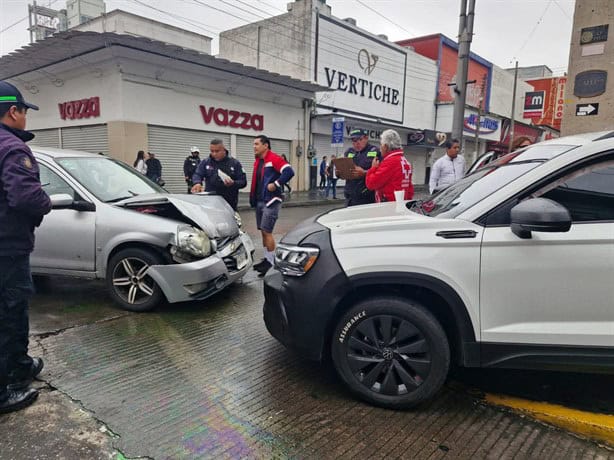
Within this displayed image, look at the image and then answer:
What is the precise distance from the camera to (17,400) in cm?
252

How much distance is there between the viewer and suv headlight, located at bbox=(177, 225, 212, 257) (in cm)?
403

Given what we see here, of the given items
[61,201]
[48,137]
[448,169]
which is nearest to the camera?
[61,201]

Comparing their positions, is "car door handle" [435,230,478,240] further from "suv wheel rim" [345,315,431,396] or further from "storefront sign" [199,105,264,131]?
"storefront sign" [199,105,264,131]

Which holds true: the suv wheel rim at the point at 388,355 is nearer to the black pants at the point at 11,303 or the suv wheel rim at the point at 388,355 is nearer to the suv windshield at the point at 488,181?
the suv windshield at the point at 488,181

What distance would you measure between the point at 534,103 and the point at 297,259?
39218 mm

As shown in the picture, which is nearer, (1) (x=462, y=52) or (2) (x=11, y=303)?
(2) (x=11, y=303)

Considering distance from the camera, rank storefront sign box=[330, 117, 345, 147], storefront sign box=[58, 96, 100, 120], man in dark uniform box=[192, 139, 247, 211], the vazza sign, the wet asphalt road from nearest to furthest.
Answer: the wet asphalt road, man in dark uniform box=[192, 139, 247, 211], storefront sign box=[58, 96, 100, 120], storefront sign box=[330, 117, 345, 147], the vazza sign

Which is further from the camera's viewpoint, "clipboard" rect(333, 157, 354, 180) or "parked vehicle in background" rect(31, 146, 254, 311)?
"clipboard" rect(333, 157, 354, 180)

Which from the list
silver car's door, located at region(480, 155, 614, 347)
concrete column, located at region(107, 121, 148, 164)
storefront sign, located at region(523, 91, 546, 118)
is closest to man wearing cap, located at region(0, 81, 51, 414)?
silver car's door, located at region(480, 155, 614, 347)

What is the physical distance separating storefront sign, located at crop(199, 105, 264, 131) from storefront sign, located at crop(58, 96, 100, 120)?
3.76m

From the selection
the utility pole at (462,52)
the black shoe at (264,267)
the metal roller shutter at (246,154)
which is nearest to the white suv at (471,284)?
the black shoe at (264,267)

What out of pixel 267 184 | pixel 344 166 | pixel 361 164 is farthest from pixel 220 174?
pixel 361 164

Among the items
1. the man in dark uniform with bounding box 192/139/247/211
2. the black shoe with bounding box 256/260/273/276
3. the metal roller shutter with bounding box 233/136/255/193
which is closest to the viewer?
the black shoe with bounding box 256/260/273/276

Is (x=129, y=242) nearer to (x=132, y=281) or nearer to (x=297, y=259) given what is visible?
(x=132, y=281)
